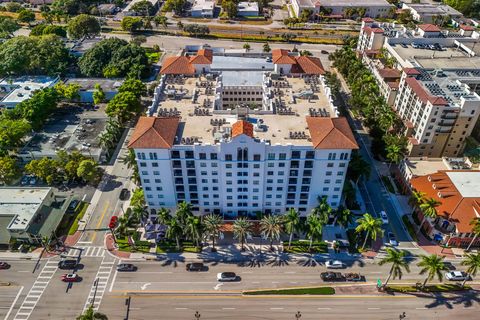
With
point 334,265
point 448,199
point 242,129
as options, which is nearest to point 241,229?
point 242,129

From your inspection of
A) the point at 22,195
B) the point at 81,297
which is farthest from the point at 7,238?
Result: the point at 81,297

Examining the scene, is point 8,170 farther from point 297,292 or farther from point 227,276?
point 297,292

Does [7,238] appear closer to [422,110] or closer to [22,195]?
[22,195]

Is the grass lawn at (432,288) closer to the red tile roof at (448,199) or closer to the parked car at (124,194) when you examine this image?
the red tile roof at (448,199)

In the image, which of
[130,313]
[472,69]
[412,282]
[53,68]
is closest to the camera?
[130,313]

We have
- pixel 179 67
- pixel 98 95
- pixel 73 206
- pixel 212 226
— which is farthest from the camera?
pixel 98 95

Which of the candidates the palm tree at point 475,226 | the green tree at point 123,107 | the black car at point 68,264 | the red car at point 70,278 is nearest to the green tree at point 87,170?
the green tree at point 123,107
